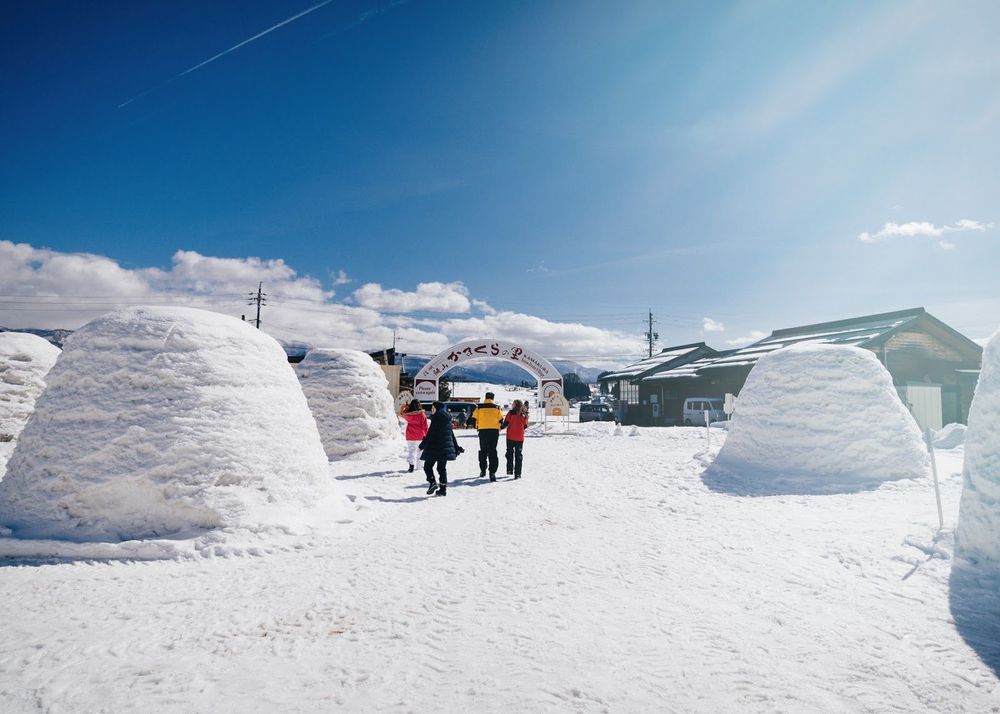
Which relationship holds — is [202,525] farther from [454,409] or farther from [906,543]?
[454,409]

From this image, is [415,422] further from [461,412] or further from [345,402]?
[461,412]

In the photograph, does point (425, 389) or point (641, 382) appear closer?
point (425, 389)

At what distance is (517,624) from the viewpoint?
10.9 ft

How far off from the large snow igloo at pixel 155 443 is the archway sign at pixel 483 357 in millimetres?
14331

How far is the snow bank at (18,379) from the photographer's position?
8.48m

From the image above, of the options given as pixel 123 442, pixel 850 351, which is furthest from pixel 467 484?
pixel 850 351

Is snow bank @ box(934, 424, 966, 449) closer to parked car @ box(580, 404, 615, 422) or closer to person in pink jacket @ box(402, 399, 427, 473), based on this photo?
person in pink jacket @ box(402, 399, 427, 473)

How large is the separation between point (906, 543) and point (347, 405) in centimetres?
1112

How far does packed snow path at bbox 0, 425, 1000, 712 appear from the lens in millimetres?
2523

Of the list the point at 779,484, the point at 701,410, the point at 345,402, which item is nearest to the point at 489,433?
the point at 345,402

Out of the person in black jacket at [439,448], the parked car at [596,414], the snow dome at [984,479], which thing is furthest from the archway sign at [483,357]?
the snow dome at [984,479]

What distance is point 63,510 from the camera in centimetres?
502

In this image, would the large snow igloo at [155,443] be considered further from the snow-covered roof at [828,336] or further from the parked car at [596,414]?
the parked car at [596,414]

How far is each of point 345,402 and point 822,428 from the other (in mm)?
10609
